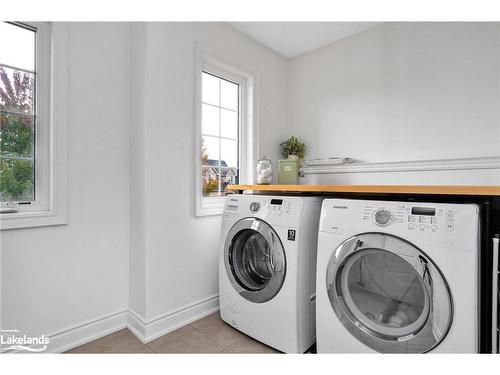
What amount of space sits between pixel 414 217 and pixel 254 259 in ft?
3.26

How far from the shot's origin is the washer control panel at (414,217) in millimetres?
1092

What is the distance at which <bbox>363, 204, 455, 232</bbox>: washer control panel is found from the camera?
1.09m

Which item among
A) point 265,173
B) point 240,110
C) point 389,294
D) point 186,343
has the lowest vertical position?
point 186,343

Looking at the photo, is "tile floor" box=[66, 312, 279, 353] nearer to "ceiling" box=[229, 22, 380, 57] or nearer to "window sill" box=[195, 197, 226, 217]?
"window sill" box=[195, 197, 226, 217]

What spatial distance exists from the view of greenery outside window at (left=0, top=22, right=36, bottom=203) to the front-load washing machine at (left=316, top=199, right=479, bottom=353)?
1.67 metres

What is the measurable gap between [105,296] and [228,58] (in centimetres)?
198

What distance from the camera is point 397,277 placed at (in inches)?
48.4

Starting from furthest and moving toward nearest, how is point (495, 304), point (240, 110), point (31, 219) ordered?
point (240, 110), point (31, 219), point (495, 304)

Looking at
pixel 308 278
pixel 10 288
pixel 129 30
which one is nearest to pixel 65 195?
pixel 10 288

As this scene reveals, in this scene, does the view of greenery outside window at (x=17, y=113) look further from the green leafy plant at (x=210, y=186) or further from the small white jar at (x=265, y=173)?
the small white jar at (x=265, y=173)

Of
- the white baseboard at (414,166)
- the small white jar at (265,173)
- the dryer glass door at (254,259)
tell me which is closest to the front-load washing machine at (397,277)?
the dryer glass door at (254,259)

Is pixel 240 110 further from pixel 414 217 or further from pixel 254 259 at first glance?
pixel 414 217

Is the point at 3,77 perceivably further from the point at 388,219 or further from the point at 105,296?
the point at 388,219

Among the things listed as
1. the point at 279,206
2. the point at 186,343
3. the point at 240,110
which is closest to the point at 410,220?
the point at 279,206
